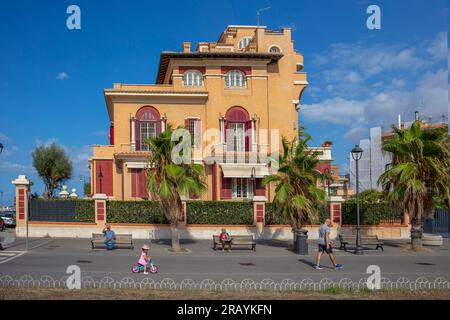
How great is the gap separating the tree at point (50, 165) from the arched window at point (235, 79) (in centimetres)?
2171

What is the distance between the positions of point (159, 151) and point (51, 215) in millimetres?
9801

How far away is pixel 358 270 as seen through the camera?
687 inches

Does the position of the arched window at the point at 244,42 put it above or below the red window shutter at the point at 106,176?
above

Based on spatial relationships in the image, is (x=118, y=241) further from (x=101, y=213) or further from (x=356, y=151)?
(x=356, y=151)

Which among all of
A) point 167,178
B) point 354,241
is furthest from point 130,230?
point 354,241

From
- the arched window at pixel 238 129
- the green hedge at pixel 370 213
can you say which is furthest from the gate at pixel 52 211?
the green hedge at pixel 370 213

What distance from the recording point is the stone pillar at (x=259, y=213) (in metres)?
28.9

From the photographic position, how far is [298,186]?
22844 millimetres

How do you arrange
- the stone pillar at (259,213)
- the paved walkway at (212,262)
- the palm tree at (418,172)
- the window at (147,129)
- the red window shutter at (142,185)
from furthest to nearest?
the window at (147,129)
the red window shutter at (142,185)
the stone pillar at (259,213)
the palm tree at (418,172)
the paved walkway at (212,262)

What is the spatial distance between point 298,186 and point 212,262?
19.2 ft

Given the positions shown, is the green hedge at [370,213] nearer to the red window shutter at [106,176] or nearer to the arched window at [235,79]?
the arched window at [235,79]

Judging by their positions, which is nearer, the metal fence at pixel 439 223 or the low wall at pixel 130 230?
the low wall at pixel 130 230
